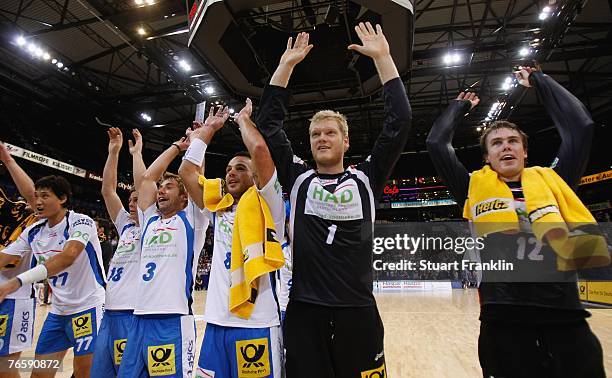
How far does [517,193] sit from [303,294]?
1222 mm

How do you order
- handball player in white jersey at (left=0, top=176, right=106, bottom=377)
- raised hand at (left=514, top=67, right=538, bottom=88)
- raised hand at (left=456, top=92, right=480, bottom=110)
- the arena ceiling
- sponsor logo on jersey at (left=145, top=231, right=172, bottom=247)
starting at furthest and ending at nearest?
the arena ceiling → handball player in white jersey at (left=0, top=176, right=106, bottom=377) → sponsor logo on jersey at (left=145, top=231, right=172, bottom=247) → raised hand at (left=456, top=92, right=480, bottom=110) → raised hand at (left=514, top=67, right=538, bottom=88)

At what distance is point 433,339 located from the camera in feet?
22.5

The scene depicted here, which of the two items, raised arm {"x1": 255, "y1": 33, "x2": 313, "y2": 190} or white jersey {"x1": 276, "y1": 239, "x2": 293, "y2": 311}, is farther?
white jersey {"x1": 276, "y1": 239, "x2": 293, "y2": 311}

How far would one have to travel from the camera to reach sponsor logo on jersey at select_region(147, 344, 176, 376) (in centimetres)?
237

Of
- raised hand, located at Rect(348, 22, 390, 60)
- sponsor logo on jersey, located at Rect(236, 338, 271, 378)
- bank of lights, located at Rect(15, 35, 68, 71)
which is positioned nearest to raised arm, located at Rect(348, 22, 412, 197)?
raised hand, located at Rect(348, 22, 390, 60)

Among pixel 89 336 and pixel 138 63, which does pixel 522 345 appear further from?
pixel 138 63

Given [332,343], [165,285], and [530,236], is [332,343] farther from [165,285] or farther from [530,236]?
[165,285]

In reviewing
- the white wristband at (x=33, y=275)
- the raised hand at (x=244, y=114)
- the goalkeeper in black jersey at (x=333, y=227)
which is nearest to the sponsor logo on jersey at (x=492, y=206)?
the goalkeeper in black jersey at (x=333, y=227)

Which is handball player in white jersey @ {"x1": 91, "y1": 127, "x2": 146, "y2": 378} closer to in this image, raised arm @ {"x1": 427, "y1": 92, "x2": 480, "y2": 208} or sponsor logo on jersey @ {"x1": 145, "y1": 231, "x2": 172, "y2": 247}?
sponsor logo on jersey @ {"x1": 145, "y1": 231, "x2": 172, "y2": 247}

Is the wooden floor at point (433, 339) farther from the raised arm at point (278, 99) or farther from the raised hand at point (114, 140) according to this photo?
the raised arm at point (278, 99)

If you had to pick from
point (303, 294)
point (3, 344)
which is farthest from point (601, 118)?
point (3, 344)

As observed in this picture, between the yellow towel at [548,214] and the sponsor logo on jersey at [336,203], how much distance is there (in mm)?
643

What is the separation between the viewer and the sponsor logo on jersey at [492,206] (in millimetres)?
1879

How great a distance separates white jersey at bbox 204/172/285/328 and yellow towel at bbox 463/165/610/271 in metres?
1.07
